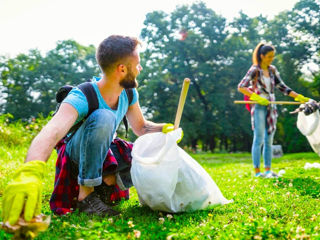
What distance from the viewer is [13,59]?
3050 cm

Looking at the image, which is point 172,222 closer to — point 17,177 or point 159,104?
point 17,177

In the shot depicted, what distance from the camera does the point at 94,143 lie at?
237 centimetres

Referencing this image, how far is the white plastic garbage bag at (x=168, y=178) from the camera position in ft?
7.84

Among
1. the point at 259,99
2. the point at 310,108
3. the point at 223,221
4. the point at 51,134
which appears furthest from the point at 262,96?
the point at 51,134

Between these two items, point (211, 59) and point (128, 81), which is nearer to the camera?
point (128, 81)

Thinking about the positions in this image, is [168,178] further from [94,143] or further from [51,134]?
[51,134]

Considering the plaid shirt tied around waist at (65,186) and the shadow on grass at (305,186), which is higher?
the plaid shirt tied around waist at (65,186)

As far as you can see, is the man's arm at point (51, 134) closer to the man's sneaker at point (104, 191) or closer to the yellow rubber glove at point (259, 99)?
the man's sneaker at point (104, 191)

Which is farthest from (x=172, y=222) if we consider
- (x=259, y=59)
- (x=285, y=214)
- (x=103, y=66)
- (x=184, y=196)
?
(x=259, y=59)

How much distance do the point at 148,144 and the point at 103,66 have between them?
0.69 m

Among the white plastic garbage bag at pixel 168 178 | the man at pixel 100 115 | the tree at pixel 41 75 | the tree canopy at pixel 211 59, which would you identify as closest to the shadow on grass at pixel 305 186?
the white plastic garbage bag at pixel 168 178

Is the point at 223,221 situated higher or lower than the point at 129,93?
lower

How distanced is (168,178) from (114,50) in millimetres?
999

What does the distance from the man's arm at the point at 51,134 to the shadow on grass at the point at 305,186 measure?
2.29 metres
